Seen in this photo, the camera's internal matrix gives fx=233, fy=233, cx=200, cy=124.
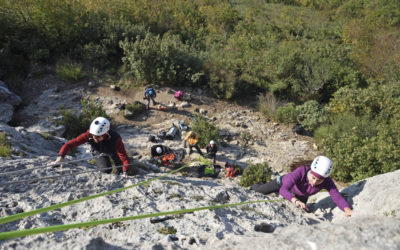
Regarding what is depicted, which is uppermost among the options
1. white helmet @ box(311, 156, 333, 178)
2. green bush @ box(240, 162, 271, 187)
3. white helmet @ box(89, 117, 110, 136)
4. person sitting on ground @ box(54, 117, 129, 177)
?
white helmet @ box(311, 156, 333, 178)

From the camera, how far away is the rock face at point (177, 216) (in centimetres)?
163

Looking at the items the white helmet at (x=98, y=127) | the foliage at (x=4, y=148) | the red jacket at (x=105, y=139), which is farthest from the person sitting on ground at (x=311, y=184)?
the foliage at (x=4, y=148)

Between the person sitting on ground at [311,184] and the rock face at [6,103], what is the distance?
29.7 ft

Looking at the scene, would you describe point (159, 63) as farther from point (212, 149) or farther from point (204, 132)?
point (212, 149)

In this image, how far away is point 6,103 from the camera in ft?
28.2

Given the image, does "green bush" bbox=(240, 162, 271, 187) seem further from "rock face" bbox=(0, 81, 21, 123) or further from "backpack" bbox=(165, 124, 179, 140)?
"rock face" bbox=(0, 81, 21, 123)

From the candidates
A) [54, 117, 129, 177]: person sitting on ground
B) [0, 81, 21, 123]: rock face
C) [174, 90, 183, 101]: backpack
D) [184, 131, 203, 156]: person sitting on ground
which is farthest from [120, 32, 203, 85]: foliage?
[54, 117, 129, 177]: person sitting on ground

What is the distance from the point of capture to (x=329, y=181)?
11.1 feet

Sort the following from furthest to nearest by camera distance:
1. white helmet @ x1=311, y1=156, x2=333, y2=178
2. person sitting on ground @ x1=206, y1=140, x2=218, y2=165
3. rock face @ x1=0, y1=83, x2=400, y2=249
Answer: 1. person sitting on ground @ x1=206, y1=140, x2=218, y2=165
2. white helmet @ x1=311, y1=156, x2=333, y2=178
3. rock face @ x1=0, y1=83, x2=400, y2=249

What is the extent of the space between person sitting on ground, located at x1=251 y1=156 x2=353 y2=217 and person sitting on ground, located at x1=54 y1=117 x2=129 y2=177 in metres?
2.52

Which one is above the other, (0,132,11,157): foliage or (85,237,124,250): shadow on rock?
(85,237,124,250): shadow on rock

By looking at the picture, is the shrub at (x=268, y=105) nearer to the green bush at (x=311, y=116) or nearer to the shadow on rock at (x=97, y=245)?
the green bush at (x=311, y=116)

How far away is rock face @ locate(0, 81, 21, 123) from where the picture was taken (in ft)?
26.3

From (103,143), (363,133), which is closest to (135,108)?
(103,143)
